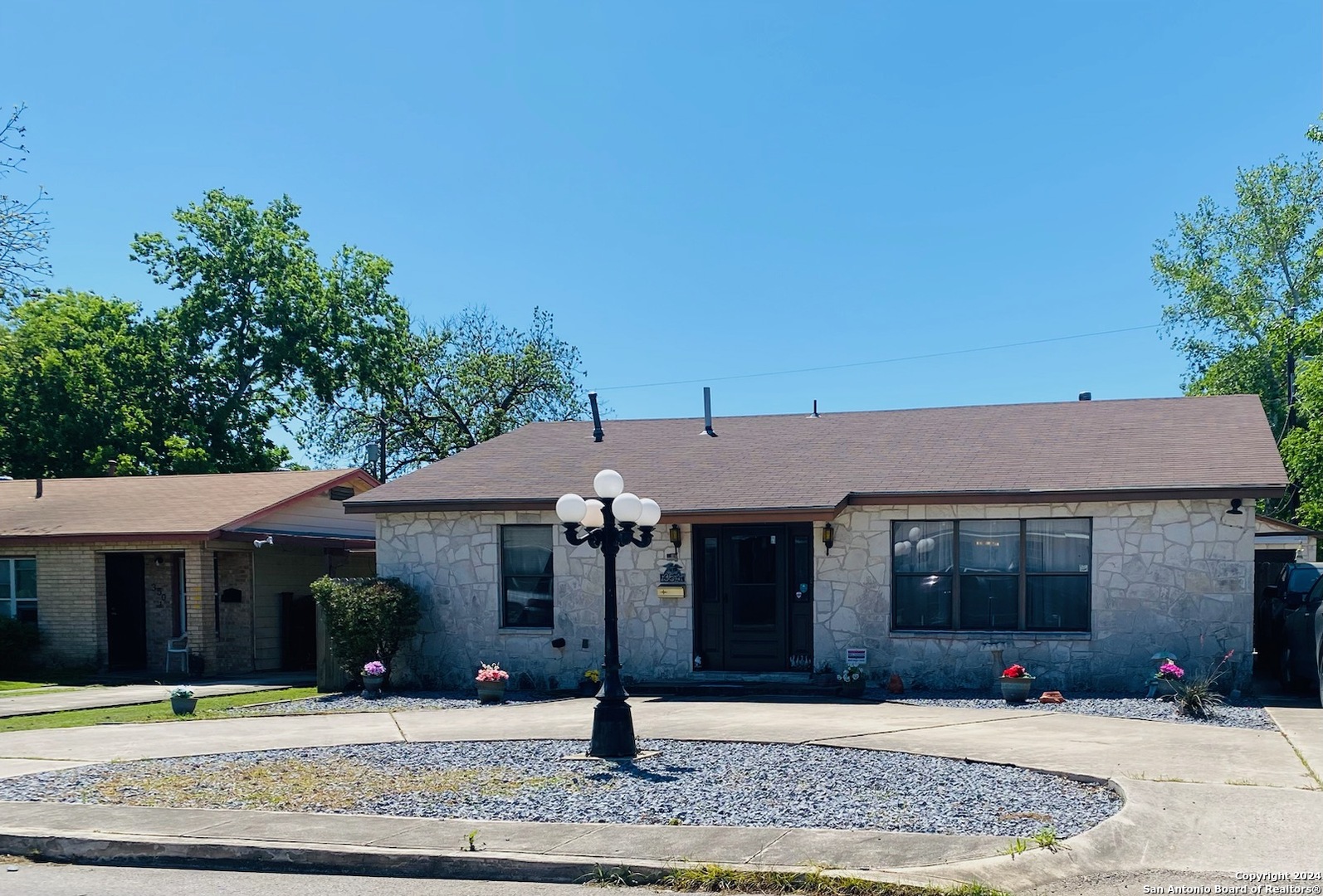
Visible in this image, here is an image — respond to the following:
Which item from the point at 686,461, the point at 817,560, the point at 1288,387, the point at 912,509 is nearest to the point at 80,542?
the point at 686,461

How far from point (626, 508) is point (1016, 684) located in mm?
5711

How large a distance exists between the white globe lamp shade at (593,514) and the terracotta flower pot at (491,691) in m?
4.92

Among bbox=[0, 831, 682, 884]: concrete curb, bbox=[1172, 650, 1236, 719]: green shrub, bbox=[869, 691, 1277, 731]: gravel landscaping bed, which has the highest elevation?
bbox=[0, 831, 682, 884]: concrete curb

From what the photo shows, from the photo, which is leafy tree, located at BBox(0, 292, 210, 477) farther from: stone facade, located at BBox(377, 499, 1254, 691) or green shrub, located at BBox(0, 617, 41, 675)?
stone facade, located at BBox(377, 499, 1254, 691)

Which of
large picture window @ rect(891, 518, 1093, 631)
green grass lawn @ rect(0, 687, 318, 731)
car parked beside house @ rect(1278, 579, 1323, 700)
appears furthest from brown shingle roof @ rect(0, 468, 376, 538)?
car parked beside house @ rect(1278, 579, 1323, 700)

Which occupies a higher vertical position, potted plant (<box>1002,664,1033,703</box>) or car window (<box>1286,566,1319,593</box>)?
car window (<box>1286,566,1319,593</box>)

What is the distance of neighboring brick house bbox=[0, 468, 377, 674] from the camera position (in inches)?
781

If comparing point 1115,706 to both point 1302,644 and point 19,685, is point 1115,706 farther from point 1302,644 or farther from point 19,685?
point 19,685

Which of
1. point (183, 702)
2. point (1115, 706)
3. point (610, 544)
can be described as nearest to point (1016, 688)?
point (1115, 706)

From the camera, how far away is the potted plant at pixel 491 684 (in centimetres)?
1455

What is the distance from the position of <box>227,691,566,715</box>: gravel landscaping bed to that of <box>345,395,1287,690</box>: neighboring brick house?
0.62 meters

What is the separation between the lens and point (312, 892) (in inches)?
257

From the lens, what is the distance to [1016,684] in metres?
13.2

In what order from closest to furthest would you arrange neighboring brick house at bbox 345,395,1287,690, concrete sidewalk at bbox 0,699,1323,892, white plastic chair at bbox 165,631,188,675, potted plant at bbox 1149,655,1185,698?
concrete sidewalk at bbox 0,699,1323,892
potted plant at bbox 1149,655,1185,698
neighboring brick house at bbox 345,395,1287,690
white plastic chair at bbox 165,631,188,675
